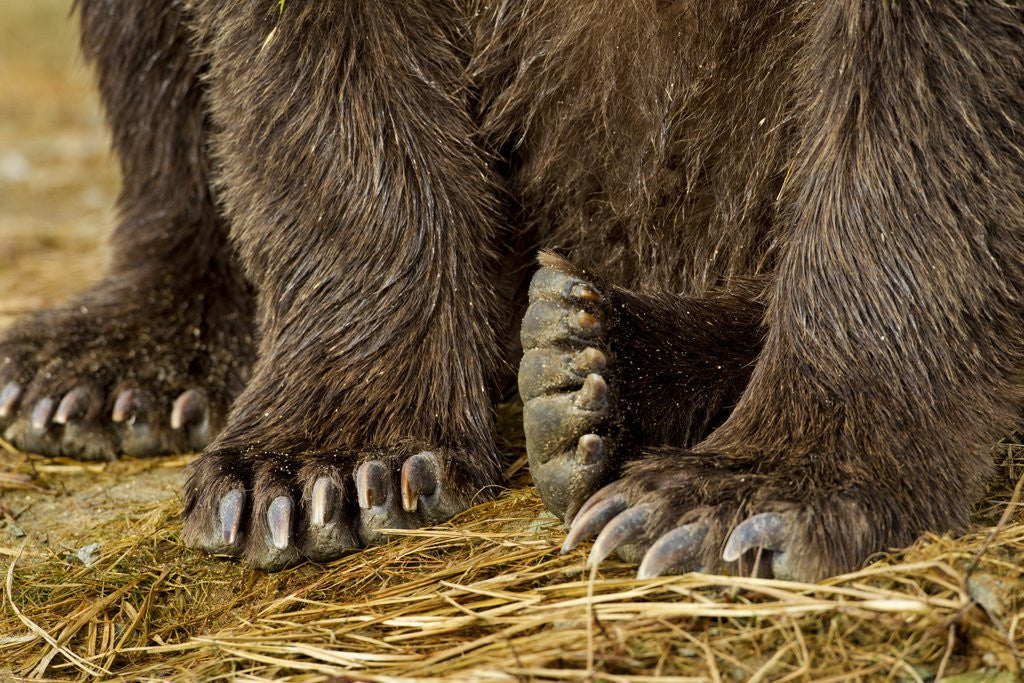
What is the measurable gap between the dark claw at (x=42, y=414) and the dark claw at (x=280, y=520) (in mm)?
1104

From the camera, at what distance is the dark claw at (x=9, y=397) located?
323cm

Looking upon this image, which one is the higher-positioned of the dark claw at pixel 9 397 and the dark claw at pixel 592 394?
the dark claw at pixel 9 397

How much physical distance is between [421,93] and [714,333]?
0.76 m

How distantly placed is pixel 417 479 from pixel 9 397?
1.37m

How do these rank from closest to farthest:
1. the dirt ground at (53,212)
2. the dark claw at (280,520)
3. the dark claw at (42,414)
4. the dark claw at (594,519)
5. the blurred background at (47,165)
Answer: the dark claw at (594,519), the dark claw at (280,520), the dirt ground at (53,212), the dark claw at (42,414), the blurred background at (47,165)

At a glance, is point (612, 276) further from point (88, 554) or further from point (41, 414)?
point (41, 414)

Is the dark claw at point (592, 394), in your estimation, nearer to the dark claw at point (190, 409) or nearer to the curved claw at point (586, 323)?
the curved claw at point (586, 323)

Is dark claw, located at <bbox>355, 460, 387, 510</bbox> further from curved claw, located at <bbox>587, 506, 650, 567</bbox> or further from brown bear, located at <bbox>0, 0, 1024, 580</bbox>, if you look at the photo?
curved claw, located at <bbox>587, 506, 650, 567</bbox>

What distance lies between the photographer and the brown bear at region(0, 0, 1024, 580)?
2098 mm

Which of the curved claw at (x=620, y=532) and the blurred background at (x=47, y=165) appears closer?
the curved claw at (x=620, y=532)

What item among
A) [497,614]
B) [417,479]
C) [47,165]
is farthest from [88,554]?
[47,165]

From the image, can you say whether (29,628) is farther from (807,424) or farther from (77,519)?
(807,424)

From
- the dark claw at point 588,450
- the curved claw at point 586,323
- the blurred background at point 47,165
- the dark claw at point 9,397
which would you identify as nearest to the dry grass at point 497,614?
the dark claw at point 588,450

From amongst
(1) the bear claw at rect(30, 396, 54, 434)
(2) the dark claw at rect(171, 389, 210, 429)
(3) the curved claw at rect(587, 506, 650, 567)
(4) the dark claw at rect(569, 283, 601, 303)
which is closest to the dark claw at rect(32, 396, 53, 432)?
(1) the bear claw at rect(30, 396, 54, 434)
